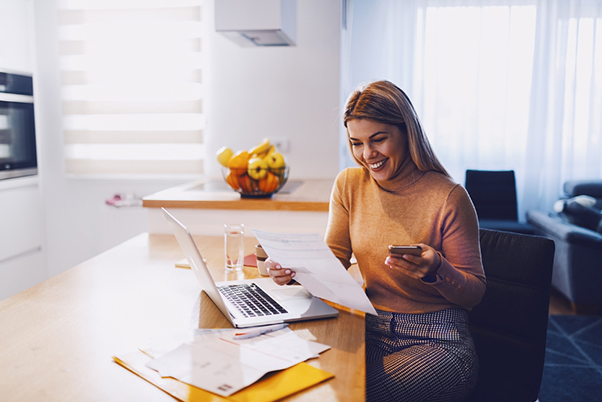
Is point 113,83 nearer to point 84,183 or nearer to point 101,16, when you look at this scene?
point 101,16

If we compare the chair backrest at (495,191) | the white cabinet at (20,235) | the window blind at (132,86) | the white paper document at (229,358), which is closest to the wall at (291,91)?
the window blind at (132,86)

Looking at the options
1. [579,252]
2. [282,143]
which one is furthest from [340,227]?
[579,252]

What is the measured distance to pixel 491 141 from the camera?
4.29 meters

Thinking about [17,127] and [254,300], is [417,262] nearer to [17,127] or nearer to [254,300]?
[254,300]

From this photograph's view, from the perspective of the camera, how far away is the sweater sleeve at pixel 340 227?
147 cm

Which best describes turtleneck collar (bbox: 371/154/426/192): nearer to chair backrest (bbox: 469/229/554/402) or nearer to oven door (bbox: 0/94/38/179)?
chair backrest (bbox: 469/229/554/402)

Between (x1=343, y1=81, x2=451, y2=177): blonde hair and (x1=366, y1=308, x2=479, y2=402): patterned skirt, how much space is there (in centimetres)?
40

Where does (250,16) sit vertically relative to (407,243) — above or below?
above

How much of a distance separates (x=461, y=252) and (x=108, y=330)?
0.83m

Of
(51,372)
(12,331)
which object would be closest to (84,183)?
(12,331)

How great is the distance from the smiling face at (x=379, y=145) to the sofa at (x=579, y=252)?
224 centimetres

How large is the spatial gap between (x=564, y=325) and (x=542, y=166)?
1.59m

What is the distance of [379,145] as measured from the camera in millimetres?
1348

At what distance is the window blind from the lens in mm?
3314
